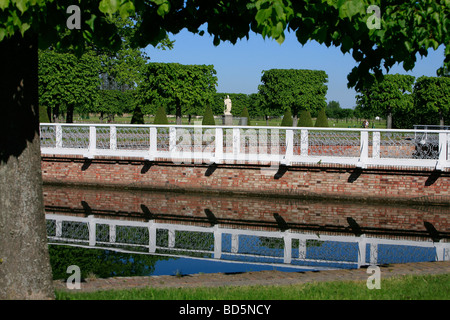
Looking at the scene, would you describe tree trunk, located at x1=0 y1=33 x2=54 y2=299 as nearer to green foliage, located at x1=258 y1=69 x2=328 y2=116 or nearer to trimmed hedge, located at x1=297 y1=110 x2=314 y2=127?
trimmed hedge, located at x1=297 y1=110 x2=314 y2=127

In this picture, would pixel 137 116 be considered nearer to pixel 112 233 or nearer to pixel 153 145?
pixel 153 145

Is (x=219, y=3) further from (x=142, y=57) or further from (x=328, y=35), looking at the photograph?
(x=142, y=57)

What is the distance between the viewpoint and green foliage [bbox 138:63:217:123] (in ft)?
125

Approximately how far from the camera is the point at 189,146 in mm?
17953

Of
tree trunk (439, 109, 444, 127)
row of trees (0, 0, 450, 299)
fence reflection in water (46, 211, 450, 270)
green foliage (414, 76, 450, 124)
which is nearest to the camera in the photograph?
row of trees (0, 0, 450, 299)

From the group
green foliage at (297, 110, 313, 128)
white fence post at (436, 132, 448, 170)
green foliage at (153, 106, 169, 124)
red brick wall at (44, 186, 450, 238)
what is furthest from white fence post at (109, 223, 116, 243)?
green foliage at (297, 110, 313, 128)

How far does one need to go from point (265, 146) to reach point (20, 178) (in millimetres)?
12875

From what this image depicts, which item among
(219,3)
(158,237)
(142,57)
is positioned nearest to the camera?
(219,3)

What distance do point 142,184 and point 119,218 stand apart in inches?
175

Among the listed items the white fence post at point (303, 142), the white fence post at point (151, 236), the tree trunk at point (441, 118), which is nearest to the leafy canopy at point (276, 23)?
the white fence post at point (151, 236)

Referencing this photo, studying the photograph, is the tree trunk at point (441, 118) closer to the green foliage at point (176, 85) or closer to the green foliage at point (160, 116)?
the green foliage at point (176, 85)

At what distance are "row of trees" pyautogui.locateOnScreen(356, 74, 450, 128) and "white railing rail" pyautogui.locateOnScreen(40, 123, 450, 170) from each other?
2752cm

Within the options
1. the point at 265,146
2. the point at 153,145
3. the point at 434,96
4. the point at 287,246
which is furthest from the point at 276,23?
the point at 434,96
